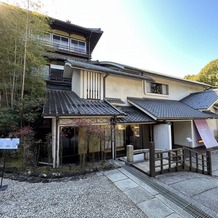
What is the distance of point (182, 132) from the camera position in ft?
38.4

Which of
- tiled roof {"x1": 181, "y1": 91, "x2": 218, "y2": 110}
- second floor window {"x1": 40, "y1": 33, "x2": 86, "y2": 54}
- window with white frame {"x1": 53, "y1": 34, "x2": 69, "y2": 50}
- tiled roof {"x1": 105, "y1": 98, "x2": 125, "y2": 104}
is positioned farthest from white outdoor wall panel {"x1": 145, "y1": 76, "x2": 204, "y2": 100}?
window with white frame {"x1": 53, "y1": 34, "x2": 69, "y2": 50}

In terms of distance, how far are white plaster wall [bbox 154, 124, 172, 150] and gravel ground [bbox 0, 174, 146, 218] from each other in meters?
5.16

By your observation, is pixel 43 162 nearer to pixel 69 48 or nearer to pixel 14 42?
pixel 14 42

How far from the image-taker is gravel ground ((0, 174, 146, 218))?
339 cm

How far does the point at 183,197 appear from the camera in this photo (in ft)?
14.3

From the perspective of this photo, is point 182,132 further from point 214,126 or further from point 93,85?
point 93,85

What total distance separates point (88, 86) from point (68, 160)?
15.0ft

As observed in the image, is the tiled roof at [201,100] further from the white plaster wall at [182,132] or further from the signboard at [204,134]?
the white plaster wall at [182,132]

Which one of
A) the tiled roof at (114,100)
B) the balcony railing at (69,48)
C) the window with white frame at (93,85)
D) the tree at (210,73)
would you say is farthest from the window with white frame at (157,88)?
the tree at (210,73)

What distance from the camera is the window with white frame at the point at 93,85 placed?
9.12m

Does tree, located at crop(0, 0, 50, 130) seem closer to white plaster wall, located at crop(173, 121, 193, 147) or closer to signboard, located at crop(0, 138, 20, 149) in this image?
signboard, located at crop(0, 138, 20, 149)

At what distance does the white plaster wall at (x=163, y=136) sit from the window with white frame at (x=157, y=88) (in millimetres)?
3895

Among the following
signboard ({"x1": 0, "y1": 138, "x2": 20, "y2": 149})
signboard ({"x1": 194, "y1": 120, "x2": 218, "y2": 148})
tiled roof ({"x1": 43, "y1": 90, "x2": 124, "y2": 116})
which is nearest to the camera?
signboard ({"x1": 0, "y1": 138, "x2": 20, "y2": 149})

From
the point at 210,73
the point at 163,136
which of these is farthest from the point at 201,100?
the point at 210,73
